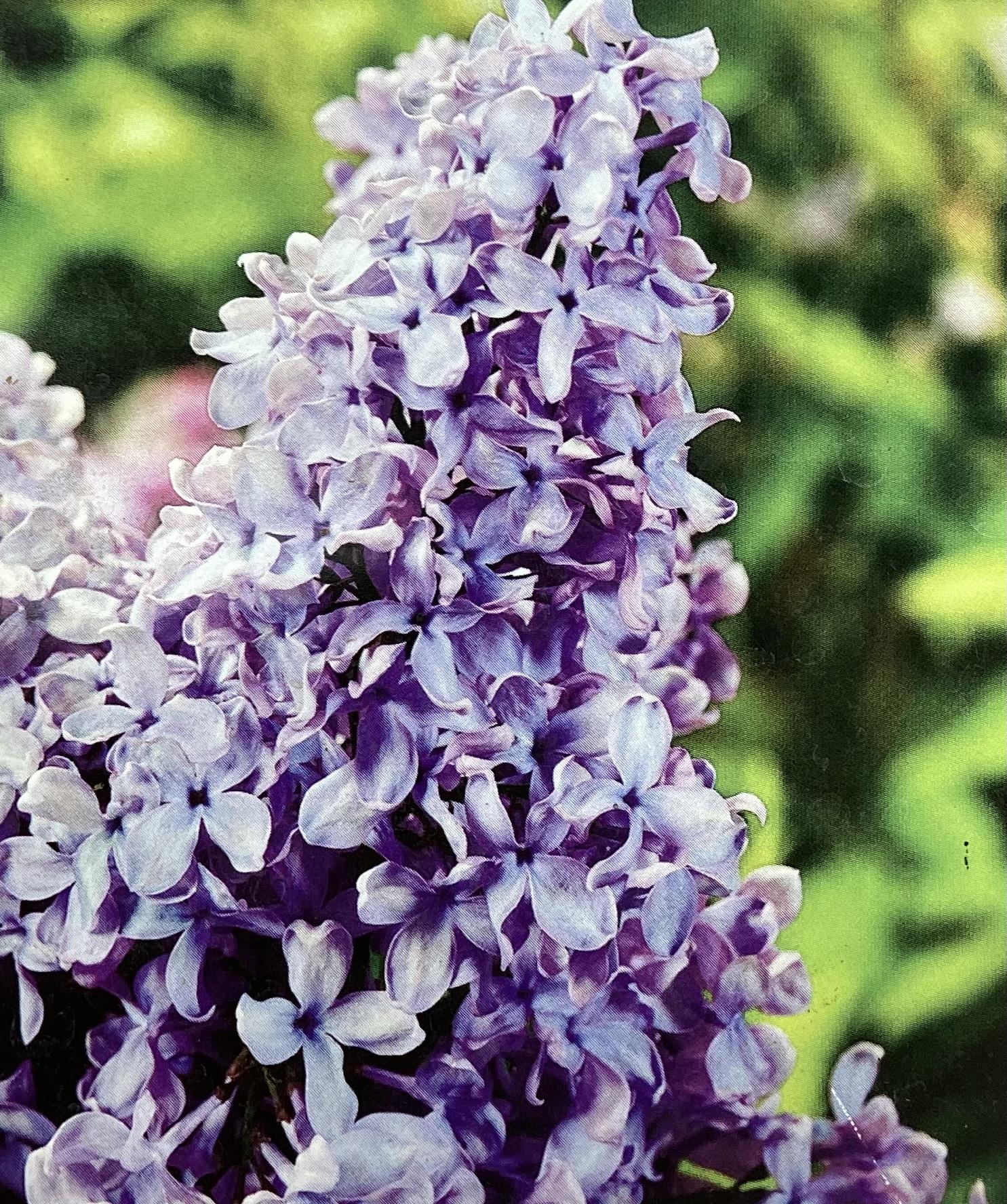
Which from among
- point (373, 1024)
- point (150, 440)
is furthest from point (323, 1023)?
point (150, 440)

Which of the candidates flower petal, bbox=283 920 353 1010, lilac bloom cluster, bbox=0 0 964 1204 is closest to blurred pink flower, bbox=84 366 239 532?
lilac bloom cluster, bbox=0 0 964 1204

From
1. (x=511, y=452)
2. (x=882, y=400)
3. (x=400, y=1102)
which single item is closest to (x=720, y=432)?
(x=882, y=400)

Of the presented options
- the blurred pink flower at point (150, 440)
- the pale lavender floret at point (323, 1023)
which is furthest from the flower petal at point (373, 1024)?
the blurred pink flower at point (150, 440)

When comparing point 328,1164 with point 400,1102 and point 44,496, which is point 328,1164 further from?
point 44,496

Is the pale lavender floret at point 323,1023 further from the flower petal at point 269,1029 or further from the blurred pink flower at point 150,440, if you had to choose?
the blurred pink flower at point 150,440

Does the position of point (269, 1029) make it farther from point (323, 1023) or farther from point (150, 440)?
point (150, 440)

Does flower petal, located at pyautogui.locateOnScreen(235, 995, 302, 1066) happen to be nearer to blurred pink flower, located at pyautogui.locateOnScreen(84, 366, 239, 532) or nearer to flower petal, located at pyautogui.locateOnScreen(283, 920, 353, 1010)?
flower petal, located at pyautogui.locateOnScreen(283, 920, 353, 1010)
